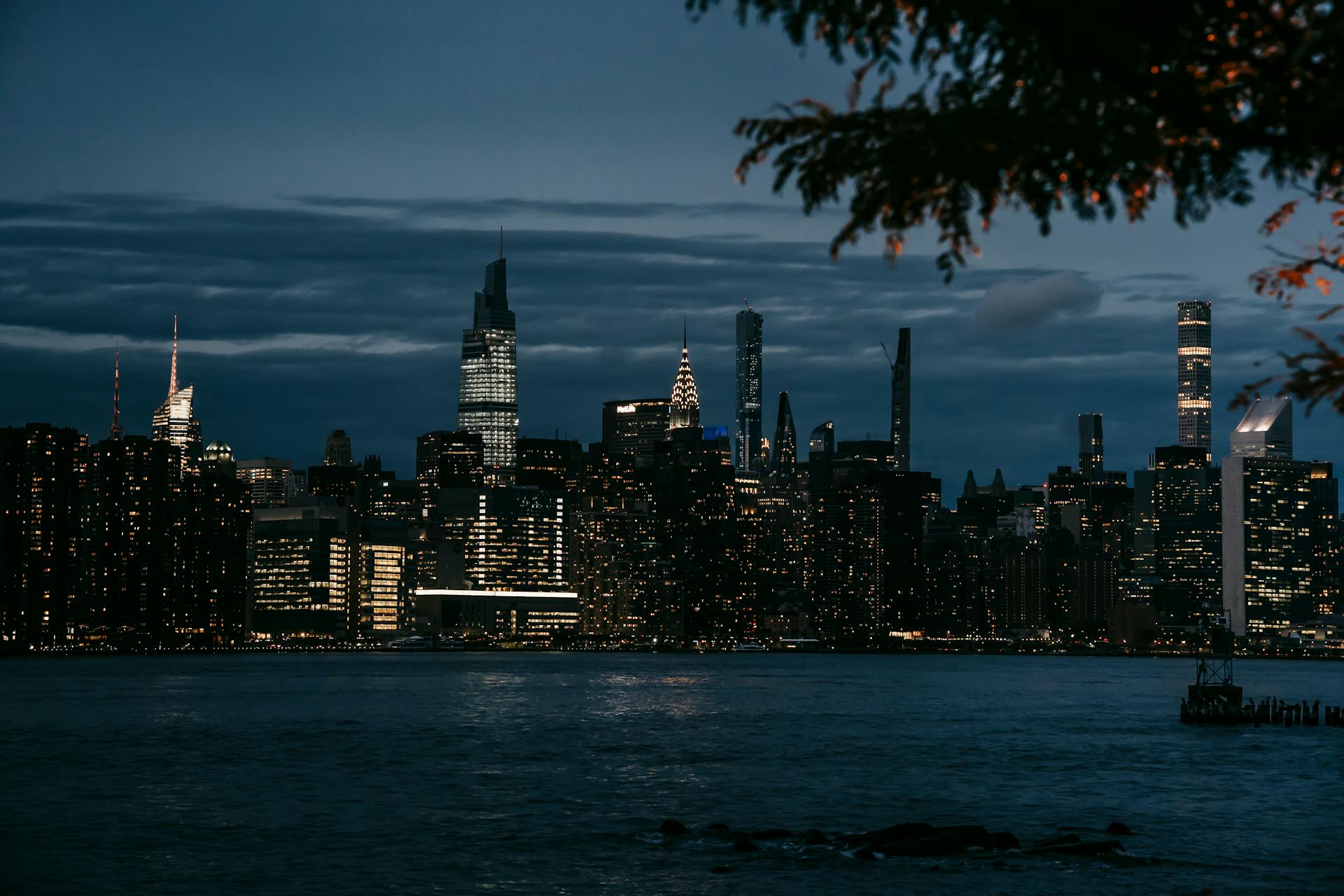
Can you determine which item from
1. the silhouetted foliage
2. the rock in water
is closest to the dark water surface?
the rock in water

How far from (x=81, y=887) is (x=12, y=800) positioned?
26799 millimetres

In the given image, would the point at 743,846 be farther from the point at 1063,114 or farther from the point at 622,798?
the point at 1063,114

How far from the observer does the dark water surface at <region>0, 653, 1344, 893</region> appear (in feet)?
175

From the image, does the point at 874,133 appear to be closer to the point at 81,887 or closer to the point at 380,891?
the point at 380,891

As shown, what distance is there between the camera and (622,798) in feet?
253

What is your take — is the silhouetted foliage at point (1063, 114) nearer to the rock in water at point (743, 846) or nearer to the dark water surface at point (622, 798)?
the dark water surface at point (622, 798)

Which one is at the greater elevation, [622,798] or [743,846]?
[743,846]

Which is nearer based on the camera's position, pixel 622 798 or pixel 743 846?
pixel 743 846

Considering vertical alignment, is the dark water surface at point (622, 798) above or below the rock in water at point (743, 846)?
below

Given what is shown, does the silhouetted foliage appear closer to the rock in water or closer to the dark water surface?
the dark water surface

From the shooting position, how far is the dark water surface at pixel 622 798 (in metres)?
53.3

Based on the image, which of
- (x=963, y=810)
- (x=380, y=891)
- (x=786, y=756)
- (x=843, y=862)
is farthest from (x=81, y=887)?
(x=786, y=756)

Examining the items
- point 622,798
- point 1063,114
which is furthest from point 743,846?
point 1063,114

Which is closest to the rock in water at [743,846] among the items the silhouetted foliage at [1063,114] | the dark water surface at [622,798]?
the dark water surface at [622,798]
